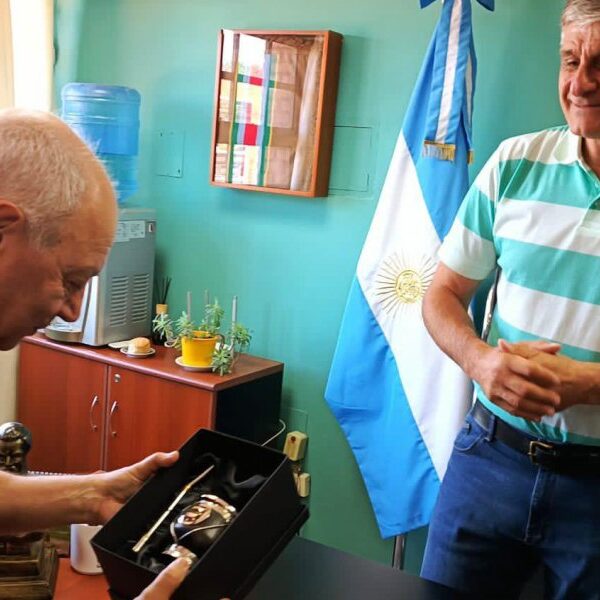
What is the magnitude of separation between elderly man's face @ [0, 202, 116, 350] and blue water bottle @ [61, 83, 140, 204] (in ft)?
6.27

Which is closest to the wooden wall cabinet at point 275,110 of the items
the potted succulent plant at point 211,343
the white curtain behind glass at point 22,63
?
the potted succulent plant at point 211,343

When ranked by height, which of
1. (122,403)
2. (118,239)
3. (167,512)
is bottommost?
(122,403)

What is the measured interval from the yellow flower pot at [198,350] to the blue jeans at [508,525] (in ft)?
3.74

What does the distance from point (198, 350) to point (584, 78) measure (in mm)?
1548

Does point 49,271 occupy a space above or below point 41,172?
below

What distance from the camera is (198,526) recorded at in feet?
3.33

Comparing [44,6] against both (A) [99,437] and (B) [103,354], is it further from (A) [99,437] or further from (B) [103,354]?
(A) [99,437]

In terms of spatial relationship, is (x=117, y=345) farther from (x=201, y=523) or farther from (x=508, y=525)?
(x=201, y=523)

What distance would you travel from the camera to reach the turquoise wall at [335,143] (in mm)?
2297

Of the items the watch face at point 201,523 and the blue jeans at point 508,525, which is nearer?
the watch face at point 201,523

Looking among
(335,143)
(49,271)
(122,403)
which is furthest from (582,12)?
(122,403)

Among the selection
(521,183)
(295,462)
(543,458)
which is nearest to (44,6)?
(295,462)

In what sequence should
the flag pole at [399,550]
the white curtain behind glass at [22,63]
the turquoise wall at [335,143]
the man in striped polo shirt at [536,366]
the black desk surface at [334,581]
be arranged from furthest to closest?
the white curtain behind glass at [22,63], the flag pole at [399,550], the turquoise wall at [335,143], the man in striped polo shirt at [536,366], the black desk surface at [334,581]

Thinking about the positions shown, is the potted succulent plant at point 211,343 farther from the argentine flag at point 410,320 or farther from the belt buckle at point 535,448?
the belt buckle at point 535,448
